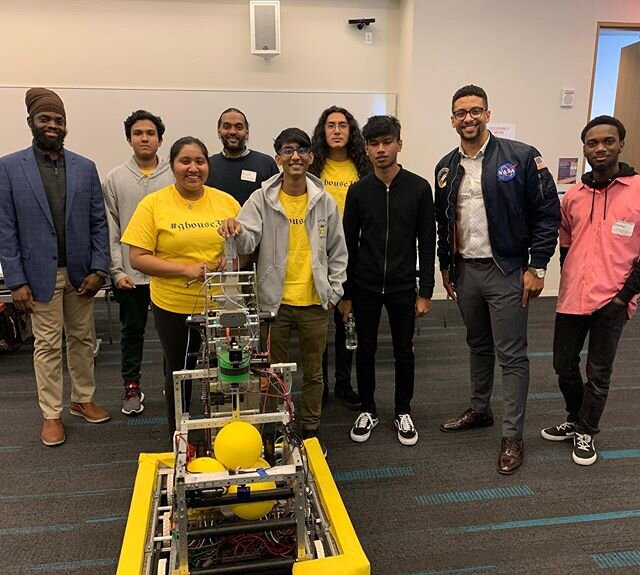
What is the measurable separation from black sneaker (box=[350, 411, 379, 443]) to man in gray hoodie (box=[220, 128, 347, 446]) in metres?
0.55

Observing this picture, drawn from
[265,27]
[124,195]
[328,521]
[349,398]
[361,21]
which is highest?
[361,21]

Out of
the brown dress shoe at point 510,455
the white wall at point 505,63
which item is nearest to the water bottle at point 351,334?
the brown dress shoe at point 510,455

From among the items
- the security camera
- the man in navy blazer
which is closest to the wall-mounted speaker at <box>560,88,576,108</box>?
the security camera

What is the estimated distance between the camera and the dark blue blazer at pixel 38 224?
244 centimetres

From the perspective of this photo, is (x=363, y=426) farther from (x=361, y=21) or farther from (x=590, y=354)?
(x=361, y=21)

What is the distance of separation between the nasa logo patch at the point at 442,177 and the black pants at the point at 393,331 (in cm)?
53

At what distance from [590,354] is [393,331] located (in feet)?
2.95

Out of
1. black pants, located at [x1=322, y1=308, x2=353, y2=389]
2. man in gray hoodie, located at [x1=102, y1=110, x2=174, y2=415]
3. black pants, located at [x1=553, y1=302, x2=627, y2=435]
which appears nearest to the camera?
black pants, located at [x1=553, y1=302, x2=627, y2=435]

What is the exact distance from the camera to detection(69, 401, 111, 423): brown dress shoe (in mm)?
2861

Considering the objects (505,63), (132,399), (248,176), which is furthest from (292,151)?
(505,63)

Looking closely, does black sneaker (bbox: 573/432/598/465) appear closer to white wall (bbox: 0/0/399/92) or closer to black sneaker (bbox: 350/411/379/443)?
black sneaker (bbox: 350/411/379/443)

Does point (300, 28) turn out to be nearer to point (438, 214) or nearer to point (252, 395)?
point (438, 214)

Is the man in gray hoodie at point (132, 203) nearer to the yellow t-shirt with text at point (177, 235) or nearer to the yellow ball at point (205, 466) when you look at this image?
the yellow t-shirt with text at point (177, 235)

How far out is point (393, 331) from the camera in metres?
2.63
